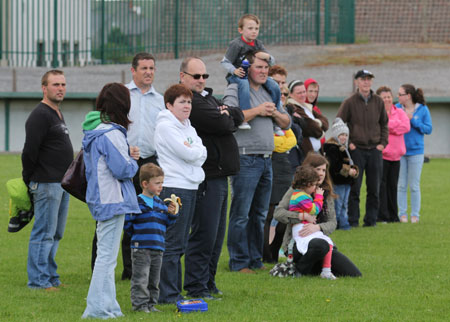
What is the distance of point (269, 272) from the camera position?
8.88m

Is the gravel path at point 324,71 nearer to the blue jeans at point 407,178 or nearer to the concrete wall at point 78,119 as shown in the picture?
the concrete wall at point 78,119

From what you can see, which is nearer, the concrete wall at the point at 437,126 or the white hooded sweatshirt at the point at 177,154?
the white hooded sweatshirt at the point at 177,154

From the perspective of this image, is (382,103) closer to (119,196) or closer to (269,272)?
(269,272)

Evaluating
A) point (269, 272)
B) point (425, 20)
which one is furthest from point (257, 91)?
point (425, 20)

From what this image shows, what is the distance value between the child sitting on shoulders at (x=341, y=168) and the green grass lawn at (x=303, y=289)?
589mm

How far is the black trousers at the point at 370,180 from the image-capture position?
12906 millimetres

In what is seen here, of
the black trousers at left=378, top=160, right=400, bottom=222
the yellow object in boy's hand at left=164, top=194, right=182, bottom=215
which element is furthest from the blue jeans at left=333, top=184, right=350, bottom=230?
the yellow object in boy's hand at left=164, top=194, right=182, bottom=215

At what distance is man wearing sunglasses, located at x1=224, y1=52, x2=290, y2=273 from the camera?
342 inches

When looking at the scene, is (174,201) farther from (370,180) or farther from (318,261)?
(370,180)

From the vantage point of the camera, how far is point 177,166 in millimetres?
7094

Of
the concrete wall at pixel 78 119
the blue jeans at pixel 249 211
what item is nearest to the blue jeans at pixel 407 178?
the blue jeans at pixel 249 211

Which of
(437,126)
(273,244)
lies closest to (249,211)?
(273,244)

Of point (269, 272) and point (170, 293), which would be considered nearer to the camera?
point (170, 293)

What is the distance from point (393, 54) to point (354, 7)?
206 cm
